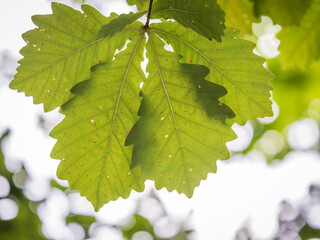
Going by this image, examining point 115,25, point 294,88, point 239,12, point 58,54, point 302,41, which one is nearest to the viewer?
point 115,25

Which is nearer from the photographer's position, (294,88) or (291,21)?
(291,21)

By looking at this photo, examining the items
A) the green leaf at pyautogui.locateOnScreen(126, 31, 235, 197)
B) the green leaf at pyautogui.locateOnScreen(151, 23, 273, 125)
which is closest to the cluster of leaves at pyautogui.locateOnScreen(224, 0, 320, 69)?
the green leaf at pyautogui.locateOnScreen(151, 23, 273, 125)

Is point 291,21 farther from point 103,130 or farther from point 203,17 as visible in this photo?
point 103,130

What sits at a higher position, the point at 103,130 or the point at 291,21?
the point at 291,21

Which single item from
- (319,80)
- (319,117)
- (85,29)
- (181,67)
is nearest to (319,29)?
(181,67)

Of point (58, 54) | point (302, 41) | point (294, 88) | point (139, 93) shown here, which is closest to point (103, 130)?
point (139, 93)

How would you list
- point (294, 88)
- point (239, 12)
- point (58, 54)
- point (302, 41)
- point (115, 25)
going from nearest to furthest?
point (115, 25), point (58, 54), point (239, 12), point (302, 41), point (294, 88)

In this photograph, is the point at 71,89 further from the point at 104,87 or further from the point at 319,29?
the point at 319,29
